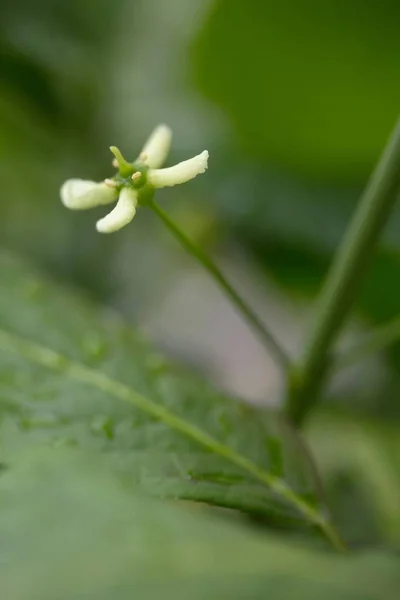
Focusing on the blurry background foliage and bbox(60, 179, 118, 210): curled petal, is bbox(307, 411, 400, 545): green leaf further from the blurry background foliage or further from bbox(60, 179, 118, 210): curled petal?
bbox(60, 179, 118, 210): curled petal

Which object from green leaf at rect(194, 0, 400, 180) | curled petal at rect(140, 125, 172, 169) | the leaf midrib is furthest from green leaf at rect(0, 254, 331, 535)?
green leaf at rect(194, 0, 400, 180)

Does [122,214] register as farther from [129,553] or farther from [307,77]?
[307,77]

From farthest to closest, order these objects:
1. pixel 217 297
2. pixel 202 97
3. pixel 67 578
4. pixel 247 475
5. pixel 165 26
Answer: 1. pixel 217 297
2. pixel 165 26
3. pixel 202 97
4. pixel 247 475
5. pixel 67 578

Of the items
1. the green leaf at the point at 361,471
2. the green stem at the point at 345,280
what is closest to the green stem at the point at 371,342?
the green stem at the point at 345,280

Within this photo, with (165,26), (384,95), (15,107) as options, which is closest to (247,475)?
(384,95)

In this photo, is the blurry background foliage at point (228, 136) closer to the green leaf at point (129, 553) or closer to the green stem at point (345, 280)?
the green stem at point (345, 280)

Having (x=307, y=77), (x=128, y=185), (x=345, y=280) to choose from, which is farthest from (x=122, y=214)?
(x=307, y=77)

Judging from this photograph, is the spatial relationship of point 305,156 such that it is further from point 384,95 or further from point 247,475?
point 247,475
